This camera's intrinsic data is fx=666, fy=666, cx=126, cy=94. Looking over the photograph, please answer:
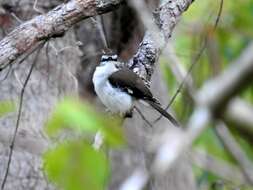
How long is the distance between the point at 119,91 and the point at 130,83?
0.72 feet

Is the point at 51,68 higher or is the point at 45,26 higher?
the point at 45,26

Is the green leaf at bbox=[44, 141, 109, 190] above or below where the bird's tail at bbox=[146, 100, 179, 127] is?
above

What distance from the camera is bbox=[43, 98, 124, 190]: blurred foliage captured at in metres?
1.08

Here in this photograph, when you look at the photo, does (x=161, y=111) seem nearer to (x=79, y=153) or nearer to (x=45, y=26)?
(x=45, y=26)

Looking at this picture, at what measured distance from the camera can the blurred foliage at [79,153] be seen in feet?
3.54

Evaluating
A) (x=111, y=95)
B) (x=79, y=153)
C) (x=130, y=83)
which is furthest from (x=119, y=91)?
(x=79, y=153)

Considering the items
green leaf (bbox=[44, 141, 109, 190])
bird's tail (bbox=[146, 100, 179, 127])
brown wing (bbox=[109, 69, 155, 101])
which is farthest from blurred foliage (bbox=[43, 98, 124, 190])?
bird's tail (bbox=[146, 100, 179, 127])

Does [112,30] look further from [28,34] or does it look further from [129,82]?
[28,34]

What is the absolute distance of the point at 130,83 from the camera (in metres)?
3.73

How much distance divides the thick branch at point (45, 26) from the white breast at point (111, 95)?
90 cm

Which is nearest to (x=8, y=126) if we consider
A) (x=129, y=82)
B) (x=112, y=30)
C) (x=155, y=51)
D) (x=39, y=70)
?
(x=39, y=70)

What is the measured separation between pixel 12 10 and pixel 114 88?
33.8 inches

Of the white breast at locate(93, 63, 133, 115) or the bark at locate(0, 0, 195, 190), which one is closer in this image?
the bark at locate(0, 0, 195, 190)

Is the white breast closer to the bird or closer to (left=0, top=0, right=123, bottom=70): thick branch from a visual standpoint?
the bird
